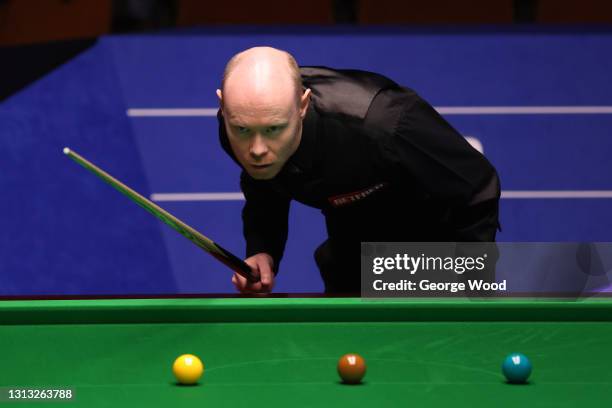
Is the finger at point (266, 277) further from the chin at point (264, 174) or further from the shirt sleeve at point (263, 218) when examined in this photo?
the chin at point (264, 174)

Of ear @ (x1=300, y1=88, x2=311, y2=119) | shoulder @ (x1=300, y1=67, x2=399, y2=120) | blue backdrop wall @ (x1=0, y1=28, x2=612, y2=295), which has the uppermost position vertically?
blue backdrop wall @ (x1=0, y1=28, x2=612, y2=295)

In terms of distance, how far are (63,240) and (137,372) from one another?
113 inches

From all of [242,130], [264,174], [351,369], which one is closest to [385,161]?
[264,174]

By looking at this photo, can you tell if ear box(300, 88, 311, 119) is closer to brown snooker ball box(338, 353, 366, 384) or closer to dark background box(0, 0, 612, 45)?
brown snooker ball box(338, 353, 366, 384)

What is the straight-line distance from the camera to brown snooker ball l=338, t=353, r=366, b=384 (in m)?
2.07

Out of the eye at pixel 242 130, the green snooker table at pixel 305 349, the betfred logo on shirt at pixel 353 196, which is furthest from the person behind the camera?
the betfred logo on shirt at pixel 353 196

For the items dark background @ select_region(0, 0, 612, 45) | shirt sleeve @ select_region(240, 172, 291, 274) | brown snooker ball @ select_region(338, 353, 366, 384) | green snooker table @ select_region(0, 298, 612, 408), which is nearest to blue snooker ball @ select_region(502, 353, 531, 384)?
green snooker table @ select_region(0, 298, 612, 408)

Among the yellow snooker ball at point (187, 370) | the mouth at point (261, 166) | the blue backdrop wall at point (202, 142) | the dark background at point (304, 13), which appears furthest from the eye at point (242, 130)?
the dark background at point (304, 13)

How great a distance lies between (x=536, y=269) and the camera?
291 cm

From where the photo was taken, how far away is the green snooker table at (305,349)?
6.61 ft

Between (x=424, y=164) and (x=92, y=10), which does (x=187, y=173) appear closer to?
(x=92, y=10)

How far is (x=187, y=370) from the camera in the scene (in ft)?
6.74

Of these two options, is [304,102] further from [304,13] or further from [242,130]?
[304,13]

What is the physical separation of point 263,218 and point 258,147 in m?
0.58
